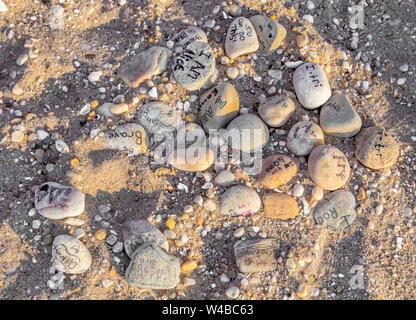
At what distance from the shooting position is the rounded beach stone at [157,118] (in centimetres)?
279

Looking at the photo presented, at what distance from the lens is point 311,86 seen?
2781 mm

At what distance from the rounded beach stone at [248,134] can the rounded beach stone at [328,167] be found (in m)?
0.35

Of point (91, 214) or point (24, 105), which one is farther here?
point (24, 105)

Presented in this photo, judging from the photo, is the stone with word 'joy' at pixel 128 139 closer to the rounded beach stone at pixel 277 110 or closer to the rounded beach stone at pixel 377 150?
the rounded beach stone at pixel 277 110

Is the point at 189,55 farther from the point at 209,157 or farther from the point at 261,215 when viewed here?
the point at 261,215

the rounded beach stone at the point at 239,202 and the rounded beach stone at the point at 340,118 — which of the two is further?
the rounded beach stone at the point at 340,118

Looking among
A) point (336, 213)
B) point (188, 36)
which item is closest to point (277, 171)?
point (336, 213)

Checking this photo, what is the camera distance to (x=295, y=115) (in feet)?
9.35

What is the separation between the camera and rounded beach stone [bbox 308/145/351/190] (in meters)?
2.63

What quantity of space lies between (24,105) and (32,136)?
265mm

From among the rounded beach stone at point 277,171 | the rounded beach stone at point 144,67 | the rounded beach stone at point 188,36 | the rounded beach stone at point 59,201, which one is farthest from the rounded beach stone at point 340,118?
the rounded beach stone at point 59,201

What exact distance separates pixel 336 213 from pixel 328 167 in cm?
30
